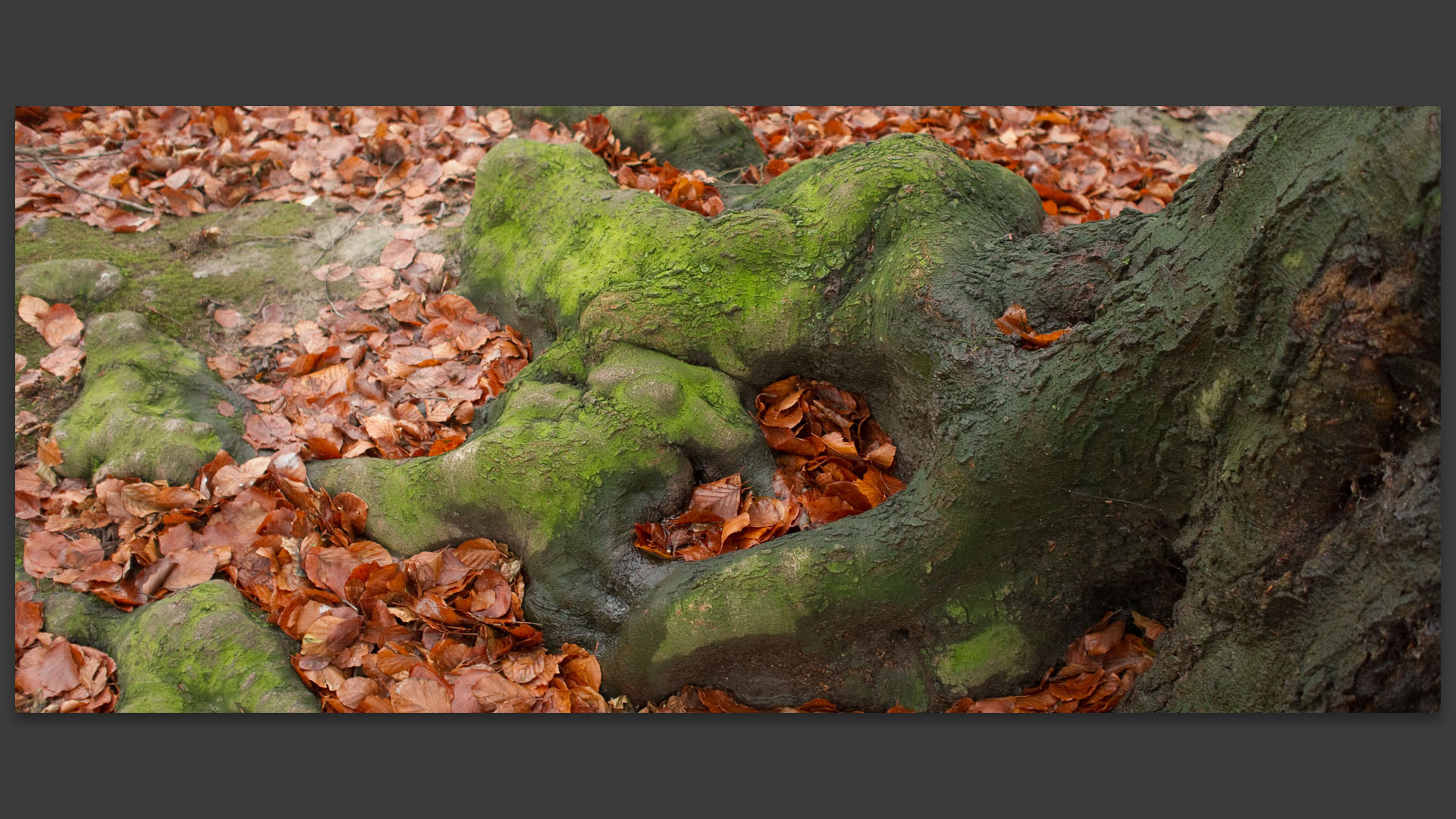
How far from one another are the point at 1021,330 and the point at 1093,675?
98 centimetres

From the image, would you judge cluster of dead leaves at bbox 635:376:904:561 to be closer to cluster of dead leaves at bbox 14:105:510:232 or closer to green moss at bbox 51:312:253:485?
green moss at bbox 51:312:253:485

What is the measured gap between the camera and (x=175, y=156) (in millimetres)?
4492

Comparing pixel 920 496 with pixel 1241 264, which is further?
pixel 920 496

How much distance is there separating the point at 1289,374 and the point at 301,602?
271 centimetres

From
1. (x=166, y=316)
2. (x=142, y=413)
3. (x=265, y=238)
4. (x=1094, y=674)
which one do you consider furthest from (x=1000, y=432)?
(x=265, y=238)

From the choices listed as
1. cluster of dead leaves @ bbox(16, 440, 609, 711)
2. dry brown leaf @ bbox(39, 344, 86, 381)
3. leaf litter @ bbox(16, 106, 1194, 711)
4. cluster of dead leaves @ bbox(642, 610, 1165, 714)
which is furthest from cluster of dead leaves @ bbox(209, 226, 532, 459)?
cluster of dead leaves @ bbox(642, 610, 1165, 714)

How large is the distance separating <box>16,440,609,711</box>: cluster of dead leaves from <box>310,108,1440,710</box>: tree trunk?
10 centimetres

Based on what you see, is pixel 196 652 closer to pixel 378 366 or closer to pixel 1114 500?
pixel 378 366

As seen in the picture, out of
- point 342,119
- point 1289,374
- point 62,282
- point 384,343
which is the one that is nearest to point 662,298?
point 384,343

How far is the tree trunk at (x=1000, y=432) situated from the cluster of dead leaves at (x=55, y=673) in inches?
32.5

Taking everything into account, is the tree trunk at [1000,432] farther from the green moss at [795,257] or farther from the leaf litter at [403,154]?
the leaf litter at [403,154]

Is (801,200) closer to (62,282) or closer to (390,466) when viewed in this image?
(390,466)

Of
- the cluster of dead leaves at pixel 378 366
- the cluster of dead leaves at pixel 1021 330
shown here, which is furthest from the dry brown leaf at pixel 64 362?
the cluster of dead leaves at pixel 1021 330

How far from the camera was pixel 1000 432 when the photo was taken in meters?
2.37
